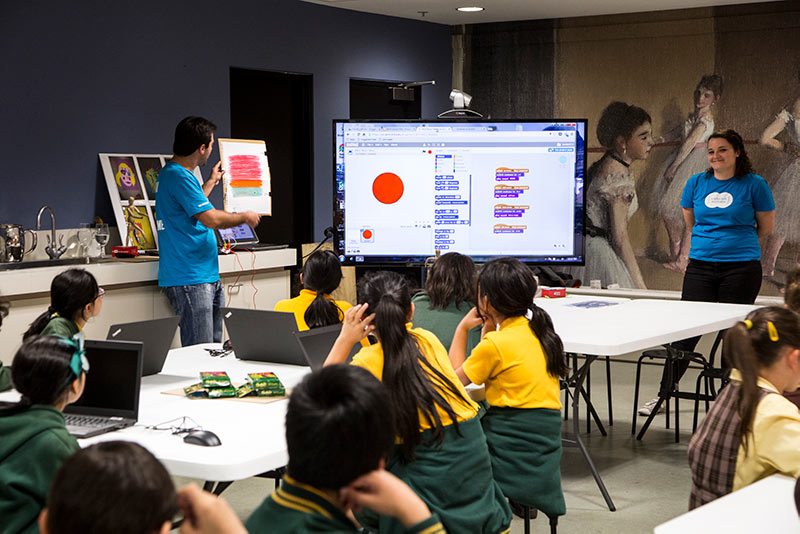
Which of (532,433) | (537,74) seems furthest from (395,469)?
(537,74)

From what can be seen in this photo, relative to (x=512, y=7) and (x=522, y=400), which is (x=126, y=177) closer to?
(x=512, y=7)

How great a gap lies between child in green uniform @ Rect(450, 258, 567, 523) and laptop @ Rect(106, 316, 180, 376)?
1005mm

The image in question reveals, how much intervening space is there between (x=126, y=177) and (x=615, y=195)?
3.96m

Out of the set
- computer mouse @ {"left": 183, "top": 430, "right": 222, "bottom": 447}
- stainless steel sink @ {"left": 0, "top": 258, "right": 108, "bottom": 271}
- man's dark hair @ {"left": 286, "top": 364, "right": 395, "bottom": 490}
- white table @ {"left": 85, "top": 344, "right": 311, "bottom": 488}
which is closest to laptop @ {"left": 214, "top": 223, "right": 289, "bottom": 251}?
stainless steel sink @ {"left": 0, "top": 258, "right": 108, "bottom": 271}

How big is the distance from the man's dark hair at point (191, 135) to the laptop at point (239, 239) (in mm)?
1278

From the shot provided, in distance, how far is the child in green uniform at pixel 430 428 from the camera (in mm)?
2311

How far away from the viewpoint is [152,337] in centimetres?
302

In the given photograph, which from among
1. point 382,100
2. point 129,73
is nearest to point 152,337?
point 129,73

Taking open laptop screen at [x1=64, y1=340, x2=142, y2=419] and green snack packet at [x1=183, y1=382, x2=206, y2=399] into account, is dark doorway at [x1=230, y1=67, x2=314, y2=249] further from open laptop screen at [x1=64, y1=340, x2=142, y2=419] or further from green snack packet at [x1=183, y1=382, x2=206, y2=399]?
open laptop screen at [x1=64, y1=340, x2=142, y2=419]

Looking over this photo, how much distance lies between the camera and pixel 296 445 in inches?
53.1

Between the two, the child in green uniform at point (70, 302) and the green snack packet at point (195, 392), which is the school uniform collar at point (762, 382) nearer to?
the green snack packet at point (195, 392)

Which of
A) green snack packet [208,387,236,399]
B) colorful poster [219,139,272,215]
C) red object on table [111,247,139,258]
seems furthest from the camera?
colorful poster [219,139,272,215]

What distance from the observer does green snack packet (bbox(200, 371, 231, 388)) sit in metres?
2.77

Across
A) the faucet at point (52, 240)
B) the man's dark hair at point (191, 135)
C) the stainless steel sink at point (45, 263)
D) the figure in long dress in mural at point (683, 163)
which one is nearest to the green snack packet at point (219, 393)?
the man's dark hair at point (191, 135)
